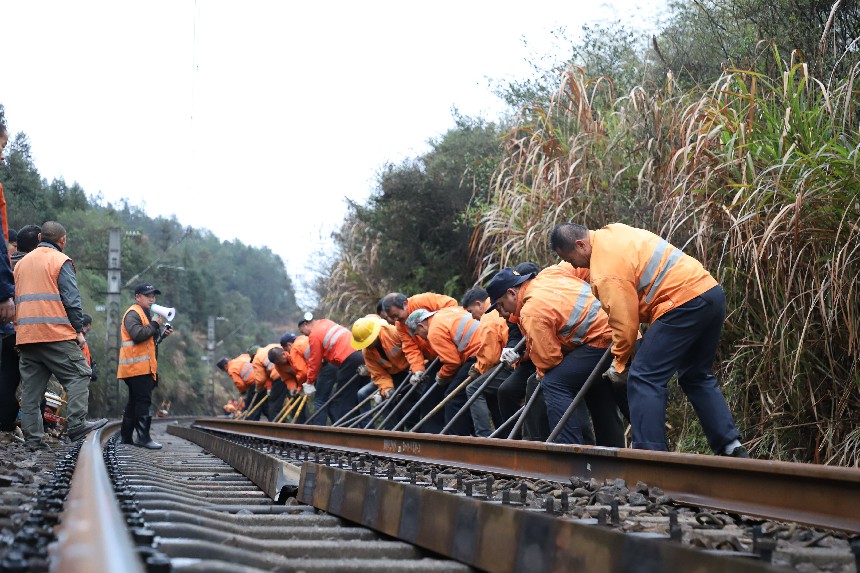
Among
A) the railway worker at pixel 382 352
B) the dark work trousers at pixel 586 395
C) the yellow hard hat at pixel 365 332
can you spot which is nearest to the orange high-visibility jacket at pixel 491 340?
the dark work trousers at pixel 586 395

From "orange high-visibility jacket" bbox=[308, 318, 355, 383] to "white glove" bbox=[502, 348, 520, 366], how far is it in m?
6.15

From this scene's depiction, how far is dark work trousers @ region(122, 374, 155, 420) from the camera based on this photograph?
10289mm

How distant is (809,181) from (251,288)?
115420 millimetres

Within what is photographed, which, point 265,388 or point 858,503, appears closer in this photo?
point 858,503

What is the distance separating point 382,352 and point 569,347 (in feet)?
17.0

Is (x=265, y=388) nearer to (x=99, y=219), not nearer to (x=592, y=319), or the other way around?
(x=592, y=319)

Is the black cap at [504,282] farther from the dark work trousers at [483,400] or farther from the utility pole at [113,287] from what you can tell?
the utility pole at [113,287]

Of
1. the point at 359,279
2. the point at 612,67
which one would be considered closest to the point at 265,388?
the point at 359,279

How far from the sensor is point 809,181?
6.33m

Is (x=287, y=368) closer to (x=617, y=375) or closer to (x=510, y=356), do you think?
(x=510, y=356)

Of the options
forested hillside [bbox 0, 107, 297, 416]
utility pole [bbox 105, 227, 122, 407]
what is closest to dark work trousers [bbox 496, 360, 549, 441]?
forested hillside [bbox 0, 107, 297, 416]

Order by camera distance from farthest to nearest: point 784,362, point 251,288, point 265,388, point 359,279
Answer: point 251,288 < point 265,388 < point 359,279 < point 784,362

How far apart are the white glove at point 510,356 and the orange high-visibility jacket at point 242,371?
1649 centimetres

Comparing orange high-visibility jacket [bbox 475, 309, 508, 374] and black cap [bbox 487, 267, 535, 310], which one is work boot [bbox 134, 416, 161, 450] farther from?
black cap [bbox 487, 267, 535, 310]
